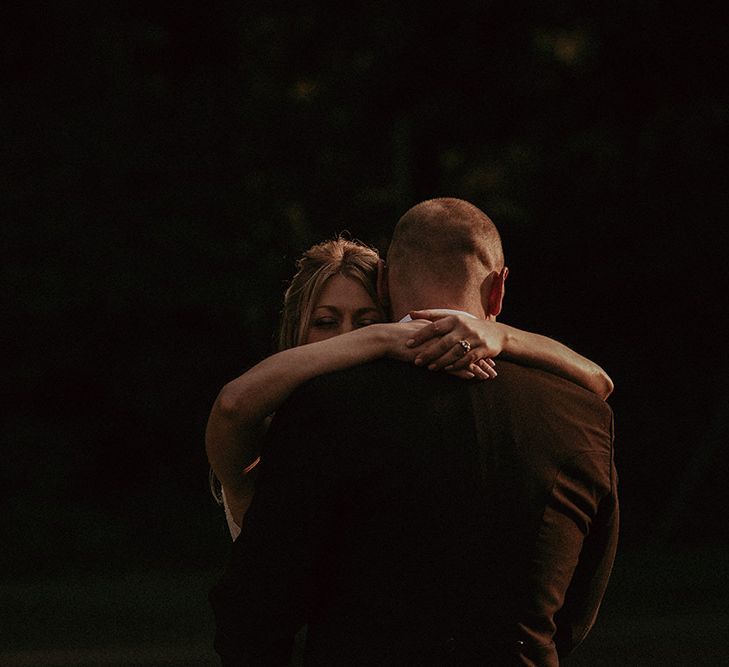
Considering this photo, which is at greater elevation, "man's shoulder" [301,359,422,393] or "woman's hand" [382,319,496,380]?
"woman's hand" [382,319,496,380]

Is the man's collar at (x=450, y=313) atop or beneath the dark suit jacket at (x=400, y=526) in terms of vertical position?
atop

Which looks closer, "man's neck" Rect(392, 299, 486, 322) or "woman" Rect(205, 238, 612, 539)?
"woman" Rect(205, 238, 612, 539)

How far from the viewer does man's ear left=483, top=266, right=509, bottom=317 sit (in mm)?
2262

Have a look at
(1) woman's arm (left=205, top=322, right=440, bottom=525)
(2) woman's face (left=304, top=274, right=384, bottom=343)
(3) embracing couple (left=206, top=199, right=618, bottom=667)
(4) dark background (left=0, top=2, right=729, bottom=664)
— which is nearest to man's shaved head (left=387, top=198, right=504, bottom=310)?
(3) embracing couple (left=206, top=199, right=618, bottom=667)

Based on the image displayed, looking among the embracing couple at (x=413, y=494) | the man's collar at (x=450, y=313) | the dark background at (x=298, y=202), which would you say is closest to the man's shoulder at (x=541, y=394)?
the embracing couple at (x=413, y=494)

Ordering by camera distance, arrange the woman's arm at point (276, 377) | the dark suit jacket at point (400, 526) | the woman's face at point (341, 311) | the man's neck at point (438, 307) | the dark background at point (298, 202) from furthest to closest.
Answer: the dark background at point (298, 202)
the woman's face at point (341, 311)
the man's neck at point (438, 307)
the woman's arm at point (276, 377)
the dark suit jacket at point (400, 526)

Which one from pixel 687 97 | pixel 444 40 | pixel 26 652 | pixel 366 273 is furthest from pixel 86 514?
pixel 366 273

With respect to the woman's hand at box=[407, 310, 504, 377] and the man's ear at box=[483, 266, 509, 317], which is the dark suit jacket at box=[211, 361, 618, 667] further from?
the man's ear at box=[483, 266, 509, 317]

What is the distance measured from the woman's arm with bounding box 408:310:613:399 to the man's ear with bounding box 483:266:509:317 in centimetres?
6

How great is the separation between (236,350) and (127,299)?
123cm

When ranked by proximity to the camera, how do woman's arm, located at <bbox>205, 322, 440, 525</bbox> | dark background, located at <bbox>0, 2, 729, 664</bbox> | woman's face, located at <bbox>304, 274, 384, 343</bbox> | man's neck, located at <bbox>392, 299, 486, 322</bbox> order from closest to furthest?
woman's arm, located at <bbox>205, 322, 440, 525</bbox>, man's neck, located at <bbox>392, 299, 486, 322</bbox>, woman's face, located at <bbox>304, 274, 384, 343</bbox>, dark background, located at <bbox>0, 2, 729, 664</bbox>

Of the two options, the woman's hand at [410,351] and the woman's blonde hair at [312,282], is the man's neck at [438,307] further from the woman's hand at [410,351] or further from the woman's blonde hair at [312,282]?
the woman's blonde hair at [312,282]

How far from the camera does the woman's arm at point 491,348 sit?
2045 mm

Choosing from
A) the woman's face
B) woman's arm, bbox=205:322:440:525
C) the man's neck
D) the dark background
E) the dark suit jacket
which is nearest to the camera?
the dark suit jacket
